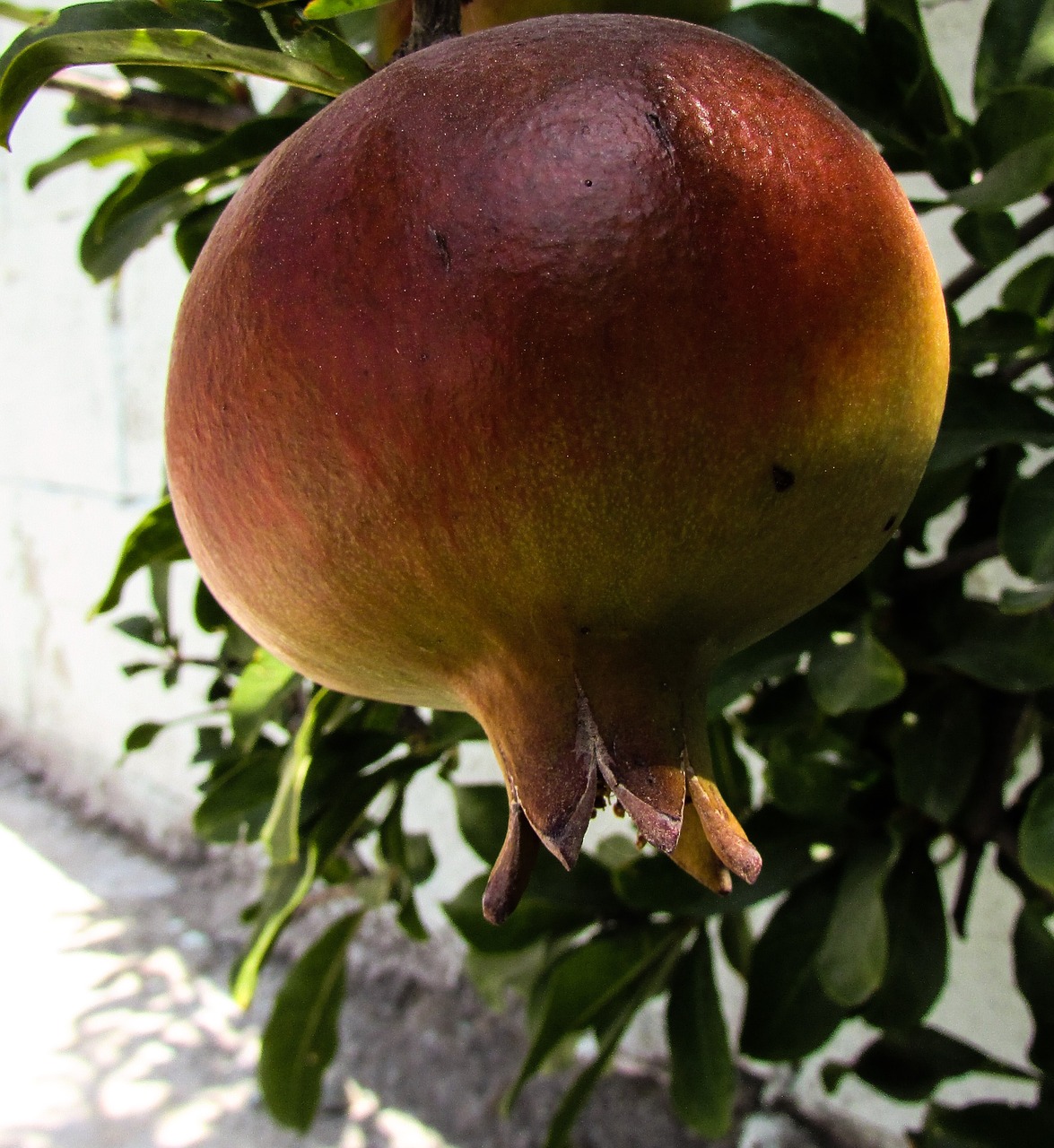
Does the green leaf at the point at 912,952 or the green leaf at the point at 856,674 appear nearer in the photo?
the green leaf at the point at 856,674

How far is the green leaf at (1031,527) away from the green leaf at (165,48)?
439 millimetres

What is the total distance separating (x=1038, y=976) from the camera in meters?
0.82

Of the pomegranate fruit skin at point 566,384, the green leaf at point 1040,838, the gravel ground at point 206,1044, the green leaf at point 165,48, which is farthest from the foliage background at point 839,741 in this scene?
the gravel ground at point 206,1044

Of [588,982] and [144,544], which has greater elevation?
[144,544]

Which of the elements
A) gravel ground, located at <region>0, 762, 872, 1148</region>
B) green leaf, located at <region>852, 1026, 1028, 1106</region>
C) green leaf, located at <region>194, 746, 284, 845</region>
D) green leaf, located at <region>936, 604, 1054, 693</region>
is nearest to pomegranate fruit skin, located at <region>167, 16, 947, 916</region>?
green leaf, located at <region>936, 604, 1054, 693</region>

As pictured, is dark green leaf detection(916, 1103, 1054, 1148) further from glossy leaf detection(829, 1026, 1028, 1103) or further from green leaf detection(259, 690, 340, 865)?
green leaf detection(259, 690, 340, 865)

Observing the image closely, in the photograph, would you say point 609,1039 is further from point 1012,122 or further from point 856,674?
point 1012,122

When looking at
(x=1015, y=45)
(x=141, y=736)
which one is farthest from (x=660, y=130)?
(x=141, y=736)

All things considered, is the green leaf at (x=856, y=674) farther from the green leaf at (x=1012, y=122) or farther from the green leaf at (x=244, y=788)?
the green leaf at (x=244, y=788)

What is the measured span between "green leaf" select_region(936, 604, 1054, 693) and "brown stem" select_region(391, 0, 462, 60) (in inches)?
19.4

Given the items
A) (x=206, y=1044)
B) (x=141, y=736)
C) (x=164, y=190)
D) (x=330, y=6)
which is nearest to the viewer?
(x=330, y=6)

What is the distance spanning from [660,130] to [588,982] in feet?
2.22

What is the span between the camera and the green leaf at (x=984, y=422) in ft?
2.20

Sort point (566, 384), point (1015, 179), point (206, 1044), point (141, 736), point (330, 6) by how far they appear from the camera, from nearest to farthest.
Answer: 1. point (566, 384)
2. point (330, 6)
3. point (1015, 179)
4. point (141, 736)
5. point (206, 1044)
